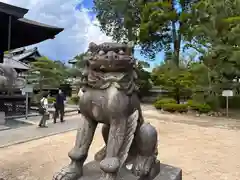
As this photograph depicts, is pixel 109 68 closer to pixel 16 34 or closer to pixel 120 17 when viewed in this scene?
pixel 16 34

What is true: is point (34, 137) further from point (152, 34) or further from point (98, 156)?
point (152, 34)

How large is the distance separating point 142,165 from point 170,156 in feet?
8.47

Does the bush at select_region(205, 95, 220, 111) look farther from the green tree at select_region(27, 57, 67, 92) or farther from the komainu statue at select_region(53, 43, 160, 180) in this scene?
the green tree at select_region(27, 57, 67, 92)

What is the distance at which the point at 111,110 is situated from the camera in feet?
5.58

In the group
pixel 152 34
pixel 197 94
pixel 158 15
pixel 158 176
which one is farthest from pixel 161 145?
pixel 152 34

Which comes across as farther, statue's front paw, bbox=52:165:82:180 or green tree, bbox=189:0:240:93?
green tree, bbox=189:0:240:93

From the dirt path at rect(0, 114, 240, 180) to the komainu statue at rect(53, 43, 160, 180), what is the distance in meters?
1.62

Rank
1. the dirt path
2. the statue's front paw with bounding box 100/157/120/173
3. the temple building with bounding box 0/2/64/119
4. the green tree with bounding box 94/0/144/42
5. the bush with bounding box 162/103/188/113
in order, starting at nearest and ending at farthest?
the statue's front paw with bounding box 100/157/120/173
the dirt path
the temple building with bounding box 0/2/64/119
the bush with bounding box 162/103/188/113
the green tree with bounding box 94/0/144/42

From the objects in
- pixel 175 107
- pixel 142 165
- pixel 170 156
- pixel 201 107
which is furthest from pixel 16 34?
pixel 142 165

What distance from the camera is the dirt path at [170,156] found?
3324mm

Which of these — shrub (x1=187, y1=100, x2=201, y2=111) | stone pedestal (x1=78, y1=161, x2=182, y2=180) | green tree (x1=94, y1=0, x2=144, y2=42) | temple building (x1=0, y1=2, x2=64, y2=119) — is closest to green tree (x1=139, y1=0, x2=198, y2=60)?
green tree (x1=94, y1=0, x2=144, y2=42)

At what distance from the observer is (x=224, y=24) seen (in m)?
10.7

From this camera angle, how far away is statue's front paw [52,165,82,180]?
67.7 inches

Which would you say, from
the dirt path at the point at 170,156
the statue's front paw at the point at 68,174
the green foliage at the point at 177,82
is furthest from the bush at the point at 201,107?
the statue's front paw at the point at 68,174
